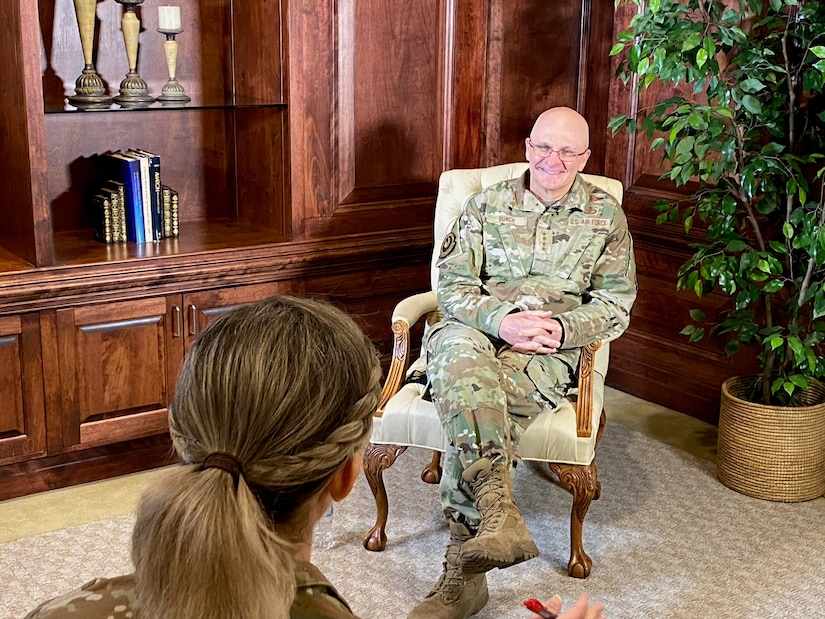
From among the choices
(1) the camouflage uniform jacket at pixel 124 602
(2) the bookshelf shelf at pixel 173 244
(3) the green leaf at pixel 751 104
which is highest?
(3) the green leaf at pixel 751 104

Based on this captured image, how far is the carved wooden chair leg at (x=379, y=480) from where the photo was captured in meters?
2.79

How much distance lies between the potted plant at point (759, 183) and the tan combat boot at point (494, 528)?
1.03 m

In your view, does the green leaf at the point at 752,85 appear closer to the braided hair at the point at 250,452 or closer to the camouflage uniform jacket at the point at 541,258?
the camouflage uniform jacket at the point at 541,258

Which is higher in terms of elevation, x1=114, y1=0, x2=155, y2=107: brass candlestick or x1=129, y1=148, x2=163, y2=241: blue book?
x1=114, y1=0, x2=155, y2=107: brass candlestick

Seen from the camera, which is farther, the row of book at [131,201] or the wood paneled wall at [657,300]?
the wood paneled wall at [657,300]

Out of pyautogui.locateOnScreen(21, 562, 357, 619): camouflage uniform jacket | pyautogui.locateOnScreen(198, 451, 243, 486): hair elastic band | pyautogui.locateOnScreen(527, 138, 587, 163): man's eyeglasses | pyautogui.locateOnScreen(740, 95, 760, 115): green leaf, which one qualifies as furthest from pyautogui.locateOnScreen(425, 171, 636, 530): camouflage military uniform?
pyautogui.locateOnScreen(198, 451, 243, 486): hair elastic band

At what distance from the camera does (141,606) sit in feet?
3.19

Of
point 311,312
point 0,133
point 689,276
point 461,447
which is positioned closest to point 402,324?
point 461,447

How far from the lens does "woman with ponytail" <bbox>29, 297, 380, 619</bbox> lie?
936 mm

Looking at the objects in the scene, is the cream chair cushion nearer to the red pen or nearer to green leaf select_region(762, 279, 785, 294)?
green leaf select_region(762, 279, 785, 294)

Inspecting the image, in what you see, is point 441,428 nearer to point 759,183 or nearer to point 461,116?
point 759,183

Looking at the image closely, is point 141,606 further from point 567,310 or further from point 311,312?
point 567,310

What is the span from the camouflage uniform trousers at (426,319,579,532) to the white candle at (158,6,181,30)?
133 centimetres

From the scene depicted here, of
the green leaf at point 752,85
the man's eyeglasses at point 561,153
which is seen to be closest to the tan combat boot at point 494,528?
the man's eyeglasses at point 561,153
